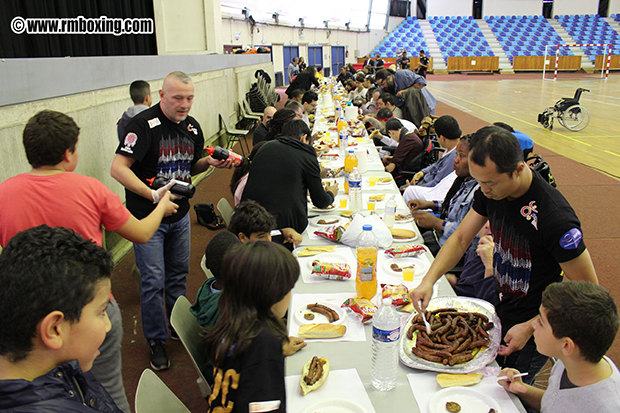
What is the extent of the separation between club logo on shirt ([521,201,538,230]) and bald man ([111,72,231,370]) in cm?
208

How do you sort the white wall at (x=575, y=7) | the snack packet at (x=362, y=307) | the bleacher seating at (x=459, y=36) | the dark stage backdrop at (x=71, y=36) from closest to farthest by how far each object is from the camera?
the snack packet at (x=362, y=307) → the dark stage backdrop at (x=71, y=36) → the bleacher seating at (x=459, y=36) → the white wall at (x=575, y=7)

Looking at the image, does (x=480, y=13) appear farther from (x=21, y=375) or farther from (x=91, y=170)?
(x=21, y=375)

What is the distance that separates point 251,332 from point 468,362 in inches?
38.0

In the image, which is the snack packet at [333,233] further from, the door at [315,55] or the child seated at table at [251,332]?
the door at [315,55]

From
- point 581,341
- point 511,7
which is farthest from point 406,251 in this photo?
point 511,7

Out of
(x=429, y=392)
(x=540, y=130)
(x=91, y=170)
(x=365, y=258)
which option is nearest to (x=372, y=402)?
(x=429, y=392)

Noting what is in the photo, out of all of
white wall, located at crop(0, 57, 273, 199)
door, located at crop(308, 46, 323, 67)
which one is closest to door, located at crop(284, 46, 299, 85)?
door, located at crop(308, 46, 323, 67)

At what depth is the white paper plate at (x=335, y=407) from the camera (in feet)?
5.33

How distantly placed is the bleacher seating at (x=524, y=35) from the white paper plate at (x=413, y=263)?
1399 inches

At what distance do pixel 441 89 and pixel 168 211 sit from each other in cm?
2233

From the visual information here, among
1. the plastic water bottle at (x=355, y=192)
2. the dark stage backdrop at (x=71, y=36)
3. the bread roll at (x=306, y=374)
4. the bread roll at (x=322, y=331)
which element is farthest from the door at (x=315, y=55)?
the bread roll at (x=306, y=374)

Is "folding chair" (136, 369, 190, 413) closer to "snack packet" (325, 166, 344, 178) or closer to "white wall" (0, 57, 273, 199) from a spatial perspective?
"white wall" (0, 57, 273, 199)

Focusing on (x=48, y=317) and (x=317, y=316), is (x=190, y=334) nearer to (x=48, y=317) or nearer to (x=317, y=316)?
(x=317, y=316)

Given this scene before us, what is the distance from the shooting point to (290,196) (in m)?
3.24
